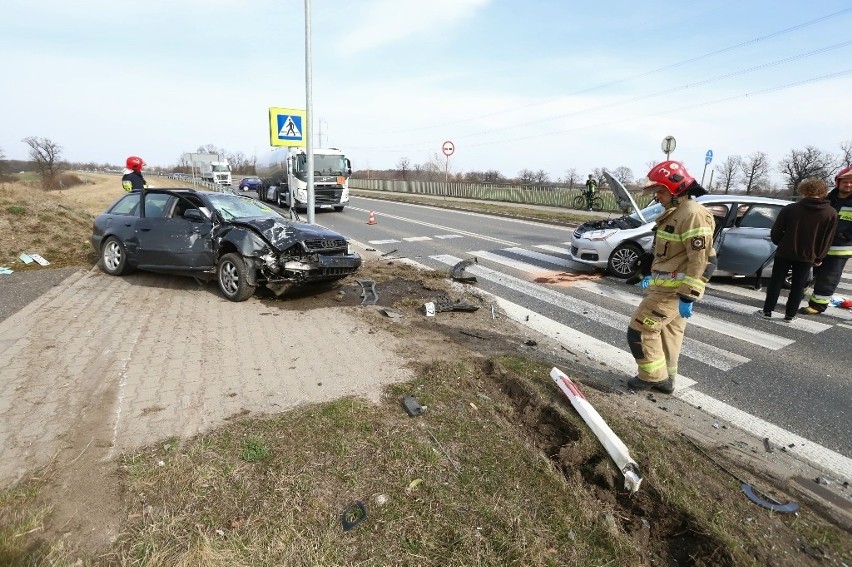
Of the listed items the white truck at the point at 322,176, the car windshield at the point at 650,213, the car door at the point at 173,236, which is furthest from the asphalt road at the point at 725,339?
the white truck at the point at 322,176

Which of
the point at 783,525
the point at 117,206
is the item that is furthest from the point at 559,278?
the point at 117,206

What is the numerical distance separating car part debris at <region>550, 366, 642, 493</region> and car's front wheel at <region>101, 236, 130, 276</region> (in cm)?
733

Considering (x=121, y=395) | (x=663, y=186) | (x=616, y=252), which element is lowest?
(x=121, y=395)

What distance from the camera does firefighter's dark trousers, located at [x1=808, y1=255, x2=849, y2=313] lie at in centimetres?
630

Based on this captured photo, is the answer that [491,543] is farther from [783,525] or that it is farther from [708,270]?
[708,270]

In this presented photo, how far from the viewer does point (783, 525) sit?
247 centimetres

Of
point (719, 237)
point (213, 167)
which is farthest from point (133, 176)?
point (213, 167)

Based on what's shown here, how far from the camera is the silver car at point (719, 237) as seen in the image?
7.71 m

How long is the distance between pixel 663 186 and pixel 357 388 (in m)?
3.15

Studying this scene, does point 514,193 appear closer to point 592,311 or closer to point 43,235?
point 592,311

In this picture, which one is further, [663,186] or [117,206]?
[117,206]

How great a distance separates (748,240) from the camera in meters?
7.72

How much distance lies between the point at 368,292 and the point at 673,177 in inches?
178

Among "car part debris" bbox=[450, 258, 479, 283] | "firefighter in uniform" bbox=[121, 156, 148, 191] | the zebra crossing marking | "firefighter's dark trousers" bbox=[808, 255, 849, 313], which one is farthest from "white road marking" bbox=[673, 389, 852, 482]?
"firefighter in uniform" bbox=[121, 156, 148, 191]
